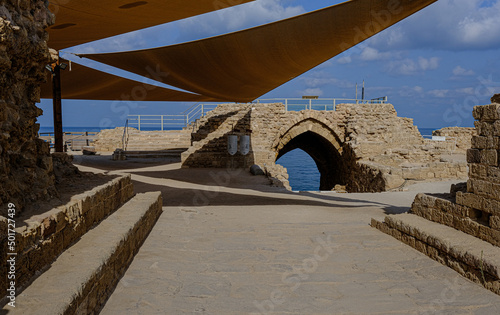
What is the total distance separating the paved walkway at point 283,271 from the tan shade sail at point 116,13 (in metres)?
2.75

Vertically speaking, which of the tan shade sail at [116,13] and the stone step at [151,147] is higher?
the tan shade sail at [116,13]

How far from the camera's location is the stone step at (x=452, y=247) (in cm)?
254

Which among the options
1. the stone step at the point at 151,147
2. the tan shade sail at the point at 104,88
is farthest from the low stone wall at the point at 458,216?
the stone step at the point at 151,147

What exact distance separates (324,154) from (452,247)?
1627 cm

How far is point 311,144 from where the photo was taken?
19547 mm

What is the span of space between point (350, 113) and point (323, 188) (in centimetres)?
516

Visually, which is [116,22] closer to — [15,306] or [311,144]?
[15,306]

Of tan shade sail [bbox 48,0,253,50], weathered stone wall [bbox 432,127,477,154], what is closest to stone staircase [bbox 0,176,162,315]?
tan shade sail [bbox 48,0,253,50]

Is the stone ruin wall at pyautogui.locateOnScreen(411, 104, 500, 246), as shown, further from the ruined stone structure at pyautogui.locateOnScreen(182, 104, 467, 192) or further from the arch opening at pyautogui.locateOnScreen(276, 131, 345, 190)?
the arch opening at pyautogui.locateOnScreen(276, 131, 345, 190)

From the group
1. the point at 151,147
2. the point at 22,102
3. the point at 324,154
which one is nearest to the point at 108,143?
Answer: the point at 151,147

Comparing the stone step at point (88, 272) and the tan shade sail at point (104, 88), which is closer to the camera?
the stone step at point (88, 272)

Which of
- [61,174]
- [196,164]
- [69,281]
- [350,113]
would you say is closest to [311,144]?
[350,113]

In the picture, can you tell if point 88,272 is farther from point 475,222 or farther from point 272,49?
point 272,49

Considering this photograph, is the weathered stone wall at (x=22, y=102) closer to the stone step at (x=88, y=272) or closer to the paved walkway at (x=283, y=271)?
the stone step at (x=88, y=272)
